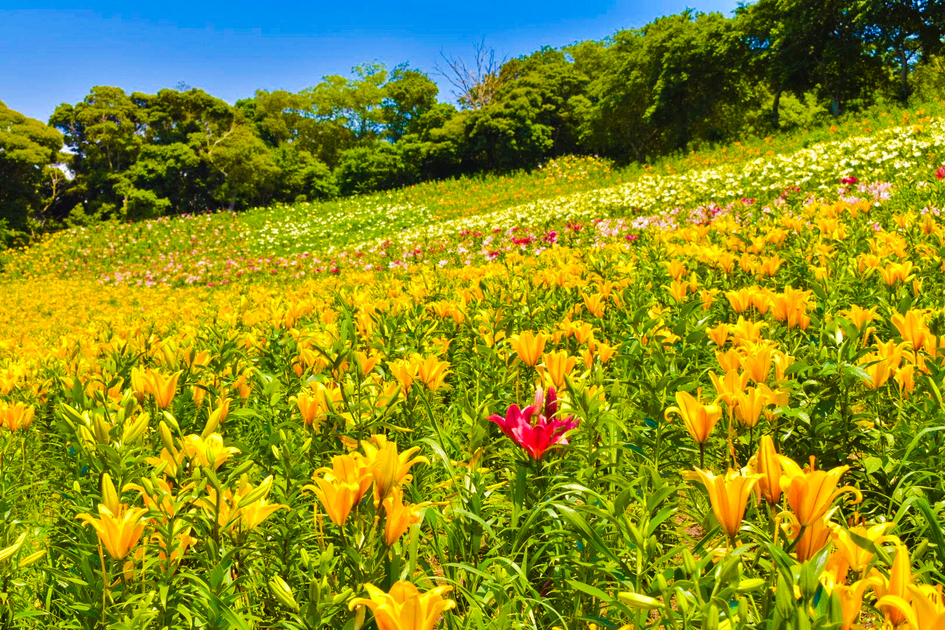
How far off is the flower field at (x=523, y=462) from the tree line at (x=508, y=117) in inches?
721

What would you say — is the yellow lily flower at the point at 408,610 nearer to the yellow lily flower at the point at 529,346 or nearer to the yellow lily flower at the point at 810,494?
the yellow lily flower at the point at 810,494

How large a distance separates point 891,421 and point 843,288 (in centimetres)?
117

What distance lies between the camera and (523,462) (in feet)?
4.51

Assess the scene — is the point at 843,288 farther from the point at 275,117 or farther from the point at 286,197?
the point at 275,117

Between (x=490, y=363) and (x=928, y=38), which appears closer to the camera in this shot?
(x=490, y=363)

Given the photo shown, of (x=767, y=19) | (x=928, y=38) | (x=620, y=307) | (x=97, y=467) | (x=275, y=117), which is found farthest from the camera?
(x=275, y=117)

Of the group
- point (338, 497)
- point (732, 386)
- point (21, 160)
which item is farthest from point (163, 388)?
point (21, 160)

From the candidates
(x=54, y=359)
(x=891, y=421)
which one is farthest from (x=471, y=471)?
(x=54, y=359)

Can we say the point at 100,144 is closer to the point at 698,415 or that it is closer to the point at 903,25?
the point at 698,415

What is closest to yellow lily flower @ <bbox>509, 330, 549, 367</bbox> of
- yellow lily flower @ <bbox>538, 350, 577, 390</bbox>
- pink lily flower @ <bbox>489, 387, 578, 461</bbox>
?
yellow lily flower @ <bbox>538, 350, 577, 390</bbox>

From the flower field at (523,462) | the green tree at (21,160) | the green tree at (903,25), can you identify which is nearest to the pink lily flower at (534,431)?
the flower field at (523,462)

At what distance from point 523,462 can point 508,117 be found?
86.1ft

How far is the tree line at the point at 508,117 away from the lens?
19136 mm

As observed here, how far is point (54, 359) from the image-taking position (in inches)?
128
